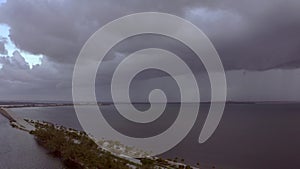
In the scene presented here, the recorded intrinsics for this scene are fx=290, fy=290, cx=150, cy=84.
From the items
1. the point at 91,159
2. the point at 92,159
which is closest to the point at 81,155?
the point at 91,159

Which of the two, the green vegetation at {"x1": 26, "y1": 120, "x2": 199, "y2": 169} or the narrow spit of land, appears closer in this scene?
the green vegetation at {"x1": 26, "y1": 120, "x2": 199, "y2": 169}

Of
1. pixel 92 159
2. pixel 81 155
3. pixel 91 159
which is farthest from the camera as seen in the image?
pixel 81 155

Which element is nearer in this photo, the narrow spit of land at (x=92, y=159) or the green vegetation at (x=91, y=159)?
the green vegetation at (x=91, y=159)

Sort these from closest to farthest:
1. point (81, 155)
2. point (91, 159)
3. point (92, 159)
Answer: point (92, 159)
point (91, 159)
point (81, 155)

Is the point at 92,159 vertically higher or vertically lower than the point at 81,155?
lower

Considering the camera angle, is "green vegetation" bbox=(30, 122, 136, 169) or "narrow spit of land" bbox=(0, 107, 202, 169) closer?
"green vegetation" bbox=(30, 122, 136, 169)

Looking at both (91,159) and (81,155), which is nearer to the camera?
(91,159)

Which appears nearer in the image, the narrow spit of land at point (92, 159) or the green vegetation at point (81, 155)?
the green vegetation at point (81, 155)

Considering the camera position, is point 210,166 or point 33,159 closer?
point 33,159

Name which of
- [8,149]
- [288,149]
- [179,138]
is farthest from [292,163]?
[8,149]

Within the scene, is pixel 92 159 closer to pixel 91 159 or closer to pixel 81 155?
pixel 91 159

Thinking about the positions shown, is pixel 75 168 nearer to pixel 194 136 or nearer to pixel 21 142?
pixel 21 142
